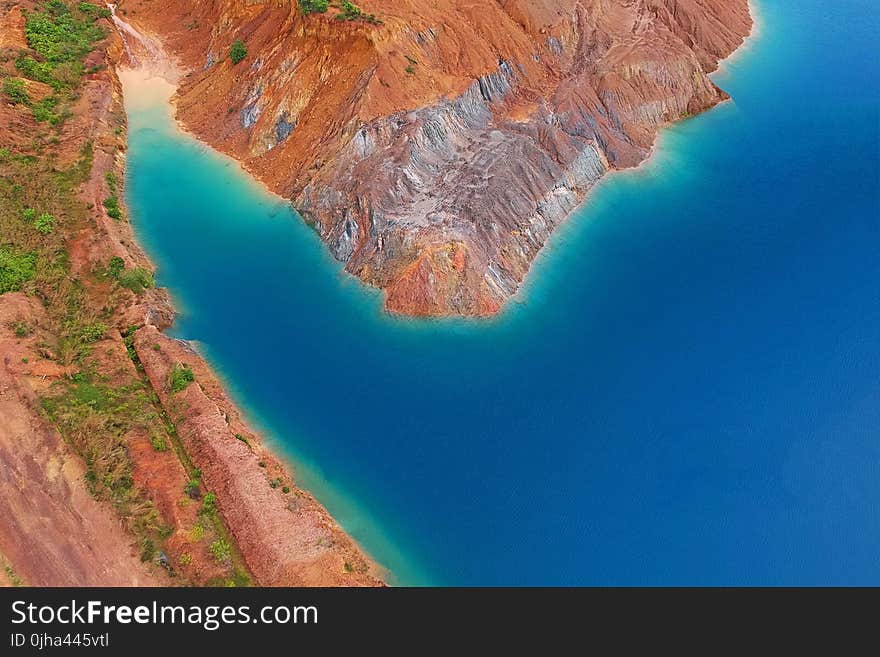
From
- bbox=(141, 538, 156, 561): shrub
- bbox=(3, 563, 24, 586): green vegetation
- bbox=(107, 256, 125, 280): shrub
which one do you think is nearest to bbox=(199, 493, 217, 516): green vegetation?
bbox=(141, 538, 156, 561): shrub

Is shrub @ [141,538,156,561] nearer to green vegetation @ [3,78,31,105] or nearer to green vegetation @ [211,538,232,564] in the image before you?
green vegetation @ [211,538,232,564]

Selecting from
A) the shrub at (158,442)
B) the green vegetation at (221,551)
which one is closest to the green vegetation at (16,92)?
the shrub at (158,442)

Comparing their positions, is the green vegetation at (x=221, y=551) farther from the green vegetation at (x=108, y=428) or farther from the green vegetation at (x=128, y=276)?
the green vegetation at (x=128, y=276)

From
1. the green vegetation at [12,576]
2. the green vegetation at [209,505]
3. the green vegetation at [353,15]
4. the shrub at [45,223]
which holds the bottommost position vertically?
the green vegetation at [12,576]

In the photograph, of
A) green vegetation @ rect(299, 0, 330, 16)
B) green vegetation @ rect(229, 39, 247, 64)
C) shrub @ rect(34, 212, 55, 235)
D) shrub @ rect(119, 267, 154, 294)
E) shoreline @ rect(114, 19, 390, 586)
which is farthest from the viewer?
green vegetation @ rect(229, 39, 247, 64)

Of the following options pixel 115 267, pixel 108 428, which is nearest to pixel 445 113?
pixel 115 267

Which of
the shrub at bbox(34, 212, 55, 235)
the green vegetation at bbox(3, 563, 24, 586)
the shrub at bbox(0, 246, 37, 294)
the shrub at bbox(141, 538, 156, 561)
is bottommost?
the green vegetation at bbox(3, 563, 24, 586)
